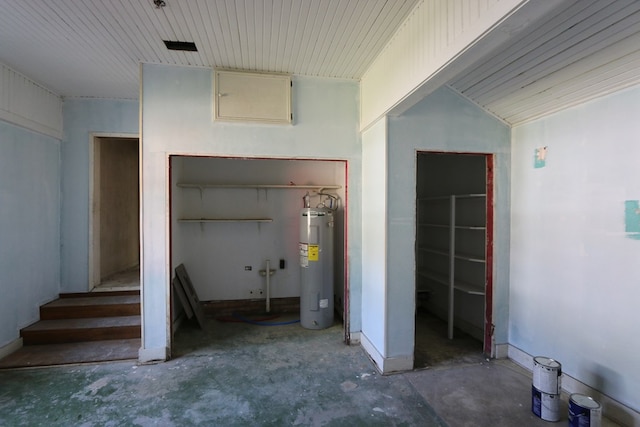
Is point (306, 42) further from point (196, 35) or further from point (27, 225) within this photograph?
point (27, 225)

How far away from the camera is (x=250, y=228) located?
463 cm

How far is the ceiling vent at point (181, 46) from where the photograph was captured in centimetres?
275

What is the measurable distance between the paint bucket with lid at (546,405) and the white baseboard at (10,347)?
4768mm

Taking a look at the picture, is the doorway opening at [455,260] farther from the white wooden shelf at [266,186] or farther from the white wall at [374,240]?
the white wooden shelf at [266,186]

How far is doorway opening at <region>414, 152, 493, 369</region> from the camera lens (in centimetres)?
322

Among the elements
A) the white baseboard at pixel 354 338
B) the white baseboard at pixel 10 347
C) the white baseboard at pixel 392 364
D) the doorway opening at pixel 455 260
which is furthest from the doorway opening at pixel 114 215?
the doorway opening at pixel 455 260

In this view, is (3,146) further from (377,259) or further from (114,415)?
(377,259)

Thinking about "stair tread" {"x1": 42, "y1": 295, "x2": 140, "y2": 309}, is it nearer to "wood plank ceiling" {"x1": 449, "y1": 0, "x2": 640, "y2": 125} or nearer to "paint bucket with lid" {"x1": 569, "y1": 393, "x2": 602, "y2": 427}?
"paint bucket with lid" {"x1": 569, "y1": 393, "x2": 602, "y2": 427}

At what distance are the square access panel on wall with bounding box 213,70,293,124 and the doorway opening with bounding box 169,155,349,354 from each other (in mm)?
1269

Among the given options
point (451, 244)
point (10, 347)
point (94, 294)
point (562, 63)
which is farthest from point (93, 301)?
point (562, 63)

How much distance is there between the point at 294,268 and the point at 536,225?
307 centimetres

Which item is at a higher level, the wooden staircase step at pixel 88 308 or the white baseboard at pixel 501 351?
the wooden staircase step at pixel 88 308

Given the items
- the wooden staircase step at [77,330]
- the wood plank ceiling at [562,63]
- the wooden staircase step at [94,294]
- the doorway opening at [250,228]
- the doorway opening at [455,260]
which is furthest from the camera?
the doorway opening at [250,228]

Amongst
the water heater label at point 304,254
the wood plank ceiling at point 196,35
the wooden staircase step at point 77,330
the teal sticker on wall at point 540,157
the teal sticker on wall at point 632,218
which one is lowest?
the wooden staircase step at point 77,330
